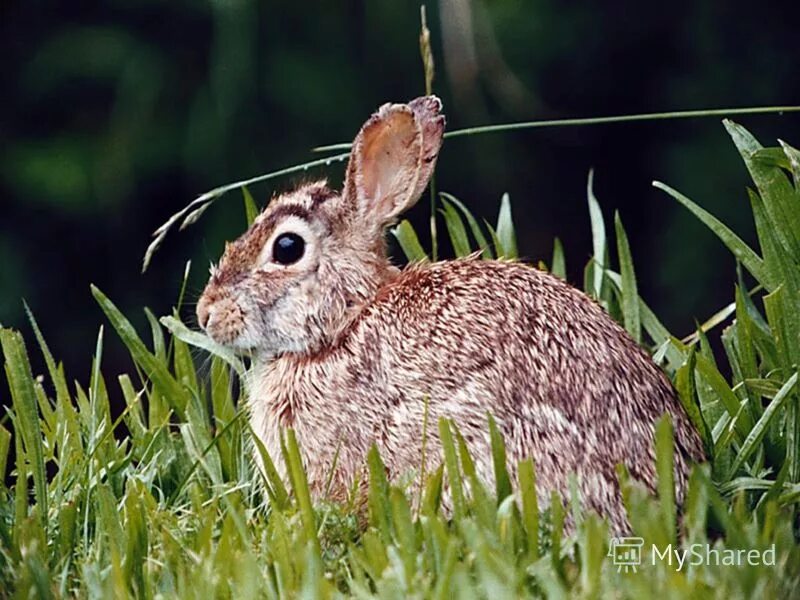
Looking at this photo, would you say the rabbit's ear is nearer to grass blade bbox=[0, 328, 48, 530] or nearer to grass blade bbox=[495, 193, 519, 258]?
grass blade bbox=[495, 193, 519, 258]

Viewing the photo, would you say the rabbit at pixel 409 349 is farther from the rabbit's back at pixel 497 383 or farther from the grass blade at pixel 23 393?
the grass blade at pixel 23 393

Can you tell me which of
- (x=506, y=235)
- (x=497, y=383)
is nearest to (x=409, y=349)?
(x=497, y=383)

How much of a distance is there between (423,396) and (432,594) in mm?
709

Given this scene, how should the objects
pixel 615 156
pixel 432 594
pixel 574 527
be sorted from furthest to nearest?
pixel 615 156 < pixel 574 527 < pixel 432 594

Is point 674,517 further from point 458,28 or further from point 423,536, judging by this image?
point 458,28

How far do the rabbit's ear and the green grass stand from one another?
1.45 ft

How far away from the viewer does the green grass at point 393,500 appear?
2395 millimetres

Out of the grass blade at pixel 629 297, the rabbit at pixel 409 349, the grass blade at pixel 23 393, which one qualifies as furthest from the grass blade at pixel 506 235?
the grass blade at pixel 23 393

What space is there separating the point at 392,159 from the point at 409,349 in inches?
20.1

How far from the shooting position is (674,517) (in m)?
2.53

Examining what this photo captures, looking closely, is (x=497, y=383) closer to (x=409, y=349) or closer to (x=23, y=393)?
(x=409, y=349)

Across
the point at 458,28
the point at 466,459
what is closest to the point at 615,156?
the point at 458,28

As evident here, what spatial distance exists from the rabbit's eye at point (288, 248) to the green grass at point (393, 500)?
12.8 inches

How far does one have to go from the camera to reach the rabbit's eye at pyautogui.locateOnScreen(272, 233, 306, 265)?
335cm
